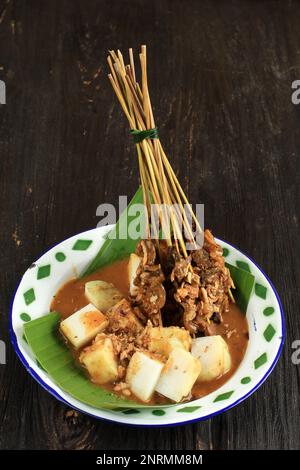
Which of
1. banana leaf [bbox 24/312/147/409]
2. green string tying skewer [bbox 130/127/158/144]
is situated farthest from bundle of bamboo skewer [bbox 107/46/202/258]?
→ banana leaf [bbox 24/312/147/409]

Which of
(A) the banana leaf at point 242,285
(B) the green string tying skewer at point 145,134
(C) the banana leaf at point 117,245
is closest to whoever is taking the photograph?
(B) the green string tying skewer at point 145,134

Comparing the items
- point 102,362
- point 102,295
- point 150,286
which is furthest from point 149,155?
point 102,362

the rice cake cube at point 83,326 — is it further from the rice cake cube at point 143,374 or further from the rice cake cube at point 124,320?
the rice cake cube at point 143,374

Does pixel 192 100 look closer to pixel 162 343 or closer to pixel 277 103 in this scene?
pixel 277 103

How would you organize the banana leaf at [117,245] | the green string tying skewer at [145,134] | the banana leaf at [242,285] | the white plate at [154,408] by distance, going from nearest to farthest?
the white plate at [154,408] → the green string tying skewer at [145,134] → the banana leaf at [242,285] → the banana leaf at [117,245]

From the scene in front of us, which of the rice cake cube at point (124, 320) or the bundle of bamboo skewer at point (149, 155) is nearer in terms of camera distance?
the bundle of bamboo skewer at point (149, 155)

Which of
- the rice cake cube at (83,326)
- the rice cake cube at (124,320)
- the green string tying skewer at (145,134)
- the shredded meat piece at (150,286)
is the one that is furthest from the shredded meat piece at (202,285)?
the green string tying skewer at (145,134)

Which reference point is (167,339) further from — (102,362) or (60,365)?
(60,365)
